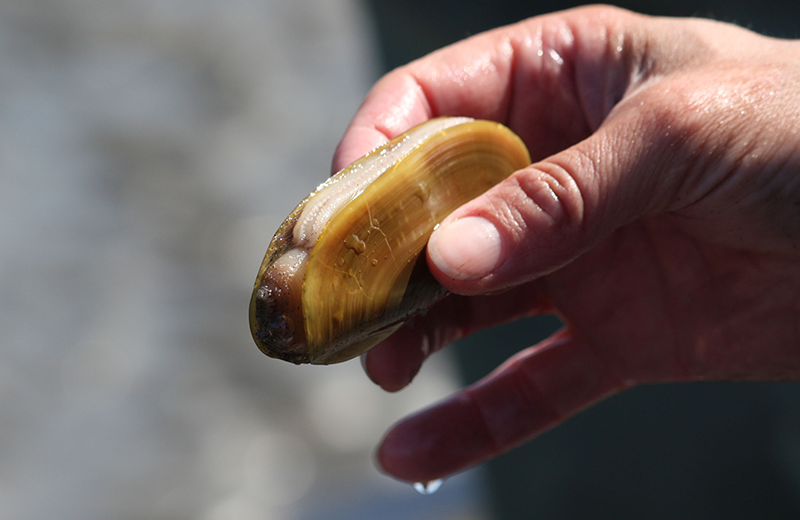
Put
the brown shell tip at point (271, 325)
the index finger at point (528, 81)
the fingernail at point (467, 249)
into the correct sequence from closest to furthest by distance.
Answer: the brown shell tip at point (271, 325) < the fingernail at point (467, 249) < the index finger at point (528, 81)

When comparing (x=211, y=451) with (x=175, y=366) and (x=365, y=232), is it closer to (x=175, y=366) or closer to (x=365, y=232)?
(x=175, y=366)

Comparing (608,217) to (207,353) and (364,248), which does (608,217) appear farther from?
(207,353)

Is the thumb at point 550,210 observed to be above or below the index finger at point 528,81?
below

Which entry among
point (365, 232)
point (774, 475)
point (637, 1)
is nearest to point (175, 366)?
point (365, 232)

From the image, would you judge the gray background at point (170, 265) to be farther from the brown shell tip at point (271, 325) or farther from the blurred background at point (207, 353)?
the brown shell tip at point (271, 325)

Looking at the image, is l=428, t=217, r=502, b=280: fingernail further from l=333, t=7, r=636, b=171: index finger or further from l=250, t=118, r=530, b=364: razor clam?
l=333, t=7, r=636, b=171: index finger

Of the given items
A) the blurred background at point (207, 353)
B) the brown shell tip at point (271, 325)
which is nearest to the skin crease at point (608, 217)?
the brown shell tip at point (271, 325)
